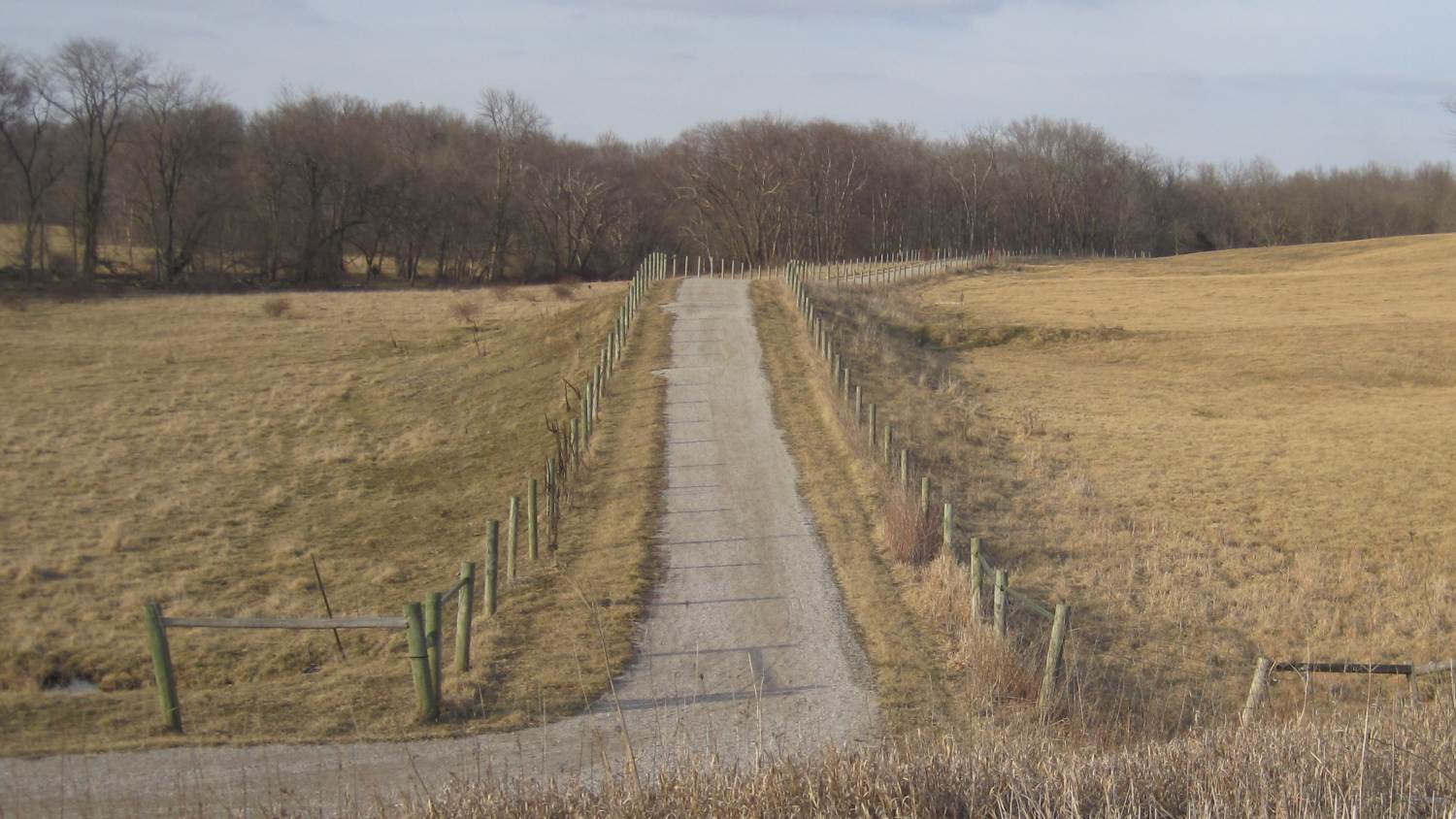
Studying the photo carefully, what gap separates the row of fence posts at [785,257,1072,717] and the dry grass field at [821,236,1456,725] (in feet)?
2.43

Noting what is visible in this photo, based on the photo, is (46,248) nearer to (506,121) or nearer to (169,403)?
(506,121)

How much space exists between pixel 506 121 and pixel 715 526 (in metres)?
83.3

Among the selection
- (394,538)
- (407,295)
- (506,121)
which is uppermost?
(506,121)

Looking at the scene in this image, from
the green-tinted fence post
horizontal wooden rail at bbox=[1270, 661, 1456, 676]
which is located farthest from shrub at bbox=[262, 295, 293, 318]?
horizontal wooden rail at bbox=[1270, 661, 1456, 676]

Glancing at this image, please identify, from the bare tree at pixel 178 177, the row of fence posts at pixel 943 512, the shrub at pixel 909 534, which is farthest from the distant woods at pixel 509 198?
the shrub at pixel 909 534

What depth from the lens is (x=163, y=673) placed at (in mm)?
9328

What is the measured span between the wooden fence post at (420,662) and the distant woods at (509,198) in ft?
219

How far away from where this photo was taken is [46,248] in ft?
230

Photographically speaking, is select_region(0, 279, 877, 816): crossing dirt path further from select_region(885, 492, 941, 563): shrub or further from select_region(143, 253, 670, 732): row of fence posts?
select_region(885, 492, 941, 563): shrub

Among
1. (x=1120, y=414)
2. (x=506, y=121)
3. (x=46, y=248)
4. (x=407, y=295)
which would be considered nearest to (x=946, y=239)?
(x=506, y=121)

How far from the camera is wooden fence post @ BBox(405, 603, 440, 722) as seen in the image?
9.34 metres

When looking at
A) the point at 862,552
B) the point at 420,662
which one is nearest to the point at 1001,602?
the point at 862,552

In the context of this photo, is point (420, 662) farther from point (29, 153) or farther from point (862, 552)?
point (29, 153)

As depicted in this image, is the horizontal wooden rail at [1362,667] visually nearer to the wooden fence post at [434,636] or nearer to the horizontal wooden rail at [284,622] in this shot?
the wooden fence post at [434,636]
